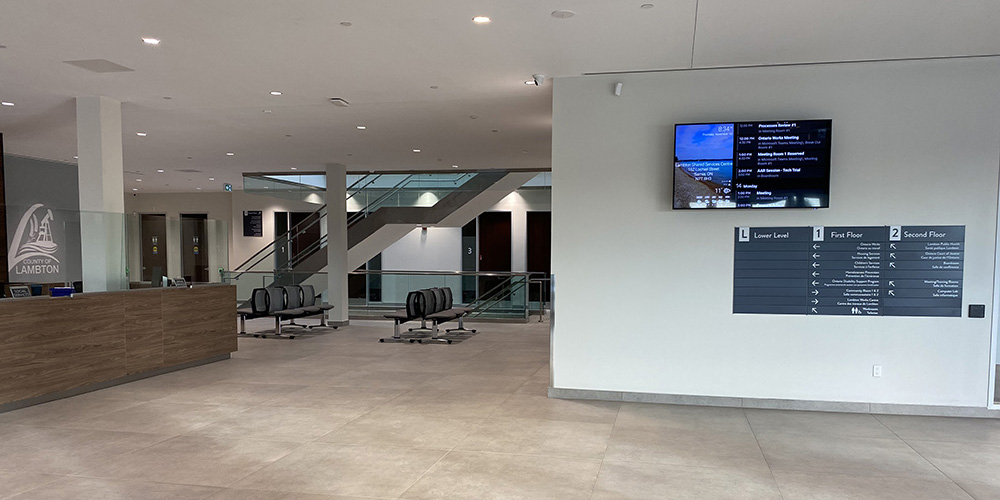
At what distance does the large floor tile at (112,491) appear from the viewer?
12.2 feet

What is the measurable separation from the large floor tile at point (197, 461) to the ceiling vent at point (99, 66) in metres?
3.50

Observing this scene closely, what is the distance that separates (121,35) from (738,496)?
5.56m

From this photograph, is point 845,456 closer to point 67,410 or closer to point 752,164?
point 752,164

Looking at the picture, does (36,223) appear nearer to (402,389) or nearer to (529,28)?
(402,389)

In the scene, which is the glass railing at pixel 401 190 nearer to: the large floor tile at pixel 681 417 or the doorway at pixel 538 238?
the doorway at pixel 538 238

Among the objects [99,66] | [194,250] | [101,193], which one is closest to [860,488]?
[99,66]

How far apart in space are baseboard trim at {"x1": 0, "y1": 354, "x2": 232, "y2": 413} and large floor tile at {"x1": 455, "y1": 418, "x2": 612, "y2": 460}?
4.19 meters

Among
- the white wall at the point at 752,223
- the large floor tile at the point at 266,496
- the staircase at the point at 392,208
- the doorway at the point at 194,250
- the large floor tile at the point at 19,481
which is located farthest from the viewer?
the staircase at the point at 392,208

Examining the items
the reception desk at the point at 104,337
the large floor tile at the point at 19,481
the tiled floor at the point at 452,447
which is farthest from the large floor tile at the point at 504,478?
the reception desk at the point at 104,337

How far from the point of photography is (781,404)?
19.3ft

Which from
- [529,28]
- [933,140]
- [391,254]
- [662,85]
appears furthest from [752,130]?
[391,254]

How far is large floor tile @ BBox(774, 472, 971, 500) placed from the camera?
3750 mm

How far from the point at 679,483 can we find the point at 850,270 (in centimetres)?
297

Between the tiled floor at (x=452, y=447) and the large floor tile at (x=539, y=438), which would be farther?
the large floor tile at (x=539, y=438)
